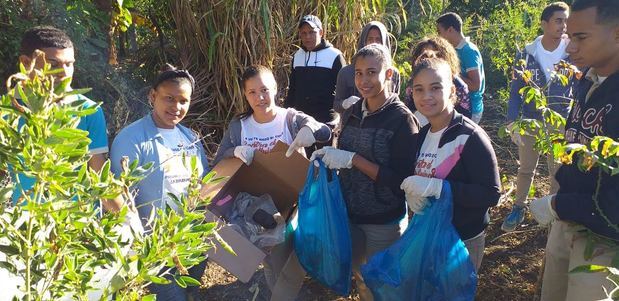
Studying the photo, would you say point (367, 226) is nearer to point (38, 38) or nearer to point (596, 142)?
point (596, 142)

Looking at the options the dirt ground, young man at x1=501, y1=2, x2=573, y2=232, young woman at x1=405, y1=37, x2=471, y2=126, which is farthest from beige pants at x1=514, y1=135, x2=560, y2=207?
young woman at x1=405, y1=37, x2=471, y2=126

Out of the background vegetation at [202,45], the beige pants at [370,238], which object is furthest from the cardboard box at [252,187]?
the background vegetation at [202,45]

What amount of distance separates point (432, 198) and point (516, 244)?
180 centimetres

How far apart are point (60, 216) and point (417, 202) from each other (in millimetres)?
1469

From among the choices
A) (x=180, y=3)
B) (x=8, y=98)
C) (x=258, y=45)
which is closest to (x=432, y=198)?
(x=8, y=98)

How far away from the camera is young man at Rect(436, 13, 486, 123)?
3.83 m

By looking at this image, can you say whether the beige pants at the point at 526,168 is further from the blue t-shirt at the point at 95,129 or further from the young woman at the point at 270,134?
the blue t-shirt at the point at 95,129

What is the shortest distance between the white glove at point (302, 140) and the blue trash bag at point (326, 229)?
101mm

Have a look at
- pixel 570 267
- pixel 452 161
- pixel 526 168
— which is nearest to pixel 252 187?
pixel 452 161

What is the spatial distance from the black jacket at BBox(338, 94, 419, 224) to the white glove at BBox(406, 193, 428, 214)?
179 millimetres

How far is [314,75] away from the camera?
148 inches

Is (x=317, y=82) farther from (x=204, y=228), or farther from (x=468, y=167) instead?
(x=204, y=228)

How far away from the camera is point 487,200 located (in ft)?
6.86

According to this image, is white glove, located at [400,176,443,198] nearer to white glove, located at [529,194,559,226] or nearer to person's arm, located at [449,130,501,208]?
person's arm, located at [449,130,501,208]
